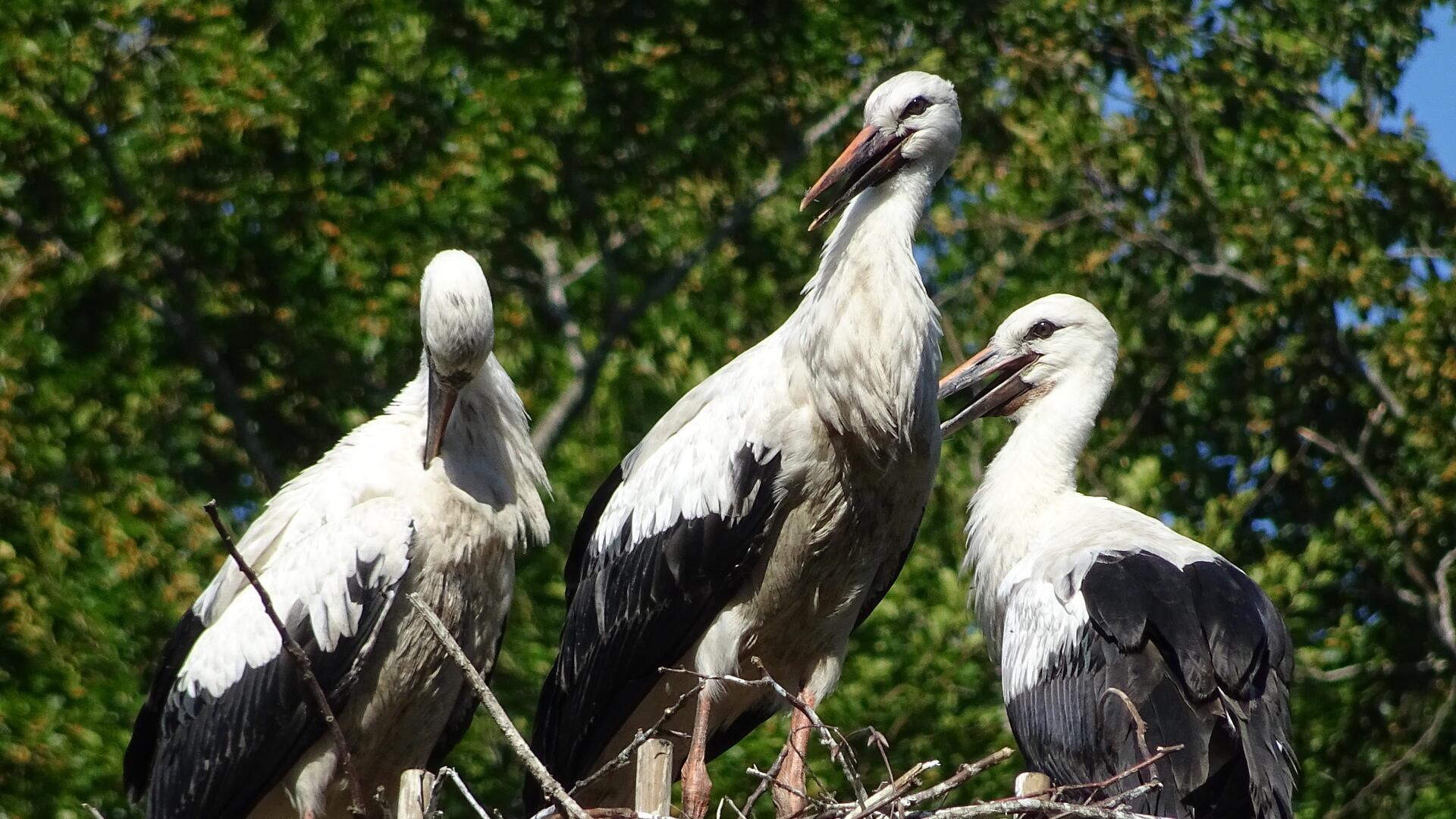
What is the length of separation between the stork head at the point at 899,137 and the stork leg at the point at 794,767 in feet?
3.81

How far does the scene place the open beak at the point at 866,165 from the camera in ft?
16.3

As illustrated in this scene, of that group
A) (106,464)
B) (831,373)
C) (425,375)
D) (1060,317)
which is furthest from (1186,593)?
(106,464)

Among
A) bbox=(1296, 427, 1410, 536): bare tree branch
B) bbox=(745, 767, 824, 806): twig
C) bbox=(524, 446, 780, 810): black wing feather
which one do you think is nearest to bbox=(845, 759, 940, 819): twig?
bbox=(745, 767, 824, 806): twig

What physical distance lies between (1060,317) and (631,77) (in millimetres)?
4652

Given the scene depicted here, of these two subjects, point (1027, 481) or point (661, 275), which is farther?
point (661, 275)

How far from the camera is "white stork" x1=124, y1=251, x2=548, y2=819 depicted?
4.98 meters

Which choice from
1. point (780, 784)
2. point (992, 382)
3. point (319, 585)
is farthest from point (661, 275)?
point (780, 784)

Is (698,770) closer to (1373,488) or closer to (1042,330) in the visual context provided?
(1042,330)

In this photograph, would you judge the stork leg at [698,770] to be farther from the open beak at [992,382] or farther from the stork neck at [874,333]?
the open beak at [992,382]

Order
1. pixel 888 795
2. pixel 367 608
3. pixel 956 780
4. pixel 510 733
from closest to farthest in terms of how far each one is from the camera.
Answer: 1. pixel 510 733
2. pixel 956 780
3. pixel 888 795
4. pixel 367 608

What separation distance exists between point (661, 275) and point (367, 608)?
5.65m

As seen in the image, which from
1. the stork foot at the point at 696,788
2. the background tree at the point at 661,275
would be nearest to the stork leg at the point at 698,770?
the stork foot at the point at 696,788

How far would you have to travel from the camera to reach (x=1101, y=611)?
4551 millimetres

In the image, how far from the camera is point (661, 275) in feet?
34.4
